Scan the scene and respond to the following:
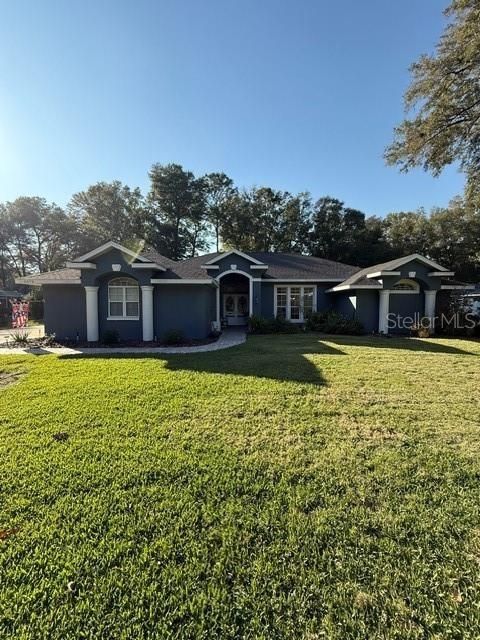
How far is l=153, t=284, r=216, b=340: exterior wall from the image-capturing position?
13984 mm

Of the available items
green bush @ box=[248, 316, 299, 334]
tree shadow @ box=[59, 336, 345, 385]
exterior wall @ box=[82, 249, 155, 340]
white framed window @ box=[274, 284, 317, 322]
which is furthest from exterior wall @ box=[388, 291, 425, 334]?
exterior wall @ box=[82, 249, 155, 340]

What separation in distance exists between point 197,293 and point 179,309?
1.12 metres

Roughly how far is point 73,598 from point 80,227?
47222mm

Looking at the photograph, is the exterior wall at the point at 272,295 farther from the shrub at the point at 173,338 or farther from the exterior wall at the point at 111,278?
the exterior wall at the point at 111,278

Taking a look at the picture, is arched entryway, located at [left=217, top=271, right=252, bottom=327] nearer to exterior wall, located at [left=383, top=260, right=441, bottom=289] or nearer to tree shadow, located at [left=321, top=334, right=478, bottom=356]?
tree shadow, located at [left=321, top=334, right=478, bottom=356]

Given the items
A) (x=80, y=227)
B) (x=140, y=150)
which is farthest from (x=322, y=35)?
(x=80, y=227)

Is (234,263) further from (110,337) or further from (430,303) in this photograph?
(430,303)

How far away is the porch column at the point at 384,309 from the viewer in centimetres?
1590

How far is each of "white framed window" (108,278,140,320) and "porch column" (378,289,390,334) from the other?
40.2ft

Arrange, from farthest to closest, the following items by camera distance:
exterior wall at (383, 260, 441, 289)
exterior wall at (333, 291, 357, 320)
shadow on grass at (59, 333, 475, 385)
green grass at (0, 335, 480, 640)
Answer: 1. exterior wall at (333, 291, 357, 320)
2. exterior wall at (383, 260, 441, 289)
3. shadow on grass at (59, 333, 475, 385)
4. green grass at (0, 335, 480, 640)

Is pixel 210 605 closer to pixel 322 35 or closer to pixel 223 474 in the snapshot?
pixel 223 474

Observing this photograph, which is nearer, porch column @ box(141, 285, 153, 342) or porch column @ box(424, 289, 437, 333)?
porch column @ box(141, 285, 153, 342)

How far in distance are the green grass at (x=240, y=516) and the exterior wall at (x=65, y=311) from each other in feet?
28.9

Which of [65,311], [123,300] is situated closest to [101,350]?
[123,300]
